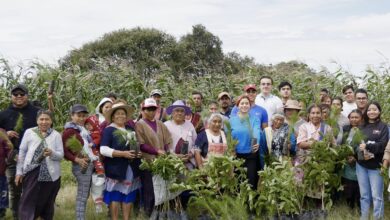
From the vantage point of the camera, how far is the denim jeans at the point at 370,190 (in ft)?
22.7

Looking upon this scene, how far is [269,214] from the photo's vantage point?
666cm

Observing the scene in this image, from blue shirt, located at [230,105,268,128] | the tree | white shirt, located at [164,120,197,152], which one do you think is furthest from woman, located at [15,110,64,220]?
the tree

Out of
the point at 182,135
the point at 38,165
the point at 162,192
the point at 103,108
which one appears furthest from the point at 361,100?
the point at 38,165

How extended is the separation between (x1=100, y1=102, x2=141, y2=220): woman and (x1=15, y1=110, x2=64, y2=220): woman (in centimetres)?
62

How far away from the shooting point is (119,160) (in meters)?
6.98

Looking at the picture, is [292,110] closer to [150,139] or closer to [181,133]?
[181,133]

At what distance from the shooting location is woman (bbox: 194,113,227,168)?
7027mm

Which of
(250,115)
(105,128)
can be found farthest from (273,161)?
(105,128)

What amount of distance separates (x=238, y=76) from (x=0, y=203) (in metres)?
6.47

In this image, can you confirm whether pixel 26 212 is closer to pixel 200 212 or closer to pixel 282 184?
pixel 200 212

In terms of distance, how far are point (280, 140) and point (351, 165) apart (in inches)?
41.5

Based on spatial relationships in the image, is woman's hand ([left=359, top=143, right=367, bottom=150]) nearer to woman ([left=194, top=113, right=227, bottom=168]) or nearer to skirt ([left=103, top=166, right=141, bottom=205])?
woman ([left=194, top=113, right=227, bottom=168])

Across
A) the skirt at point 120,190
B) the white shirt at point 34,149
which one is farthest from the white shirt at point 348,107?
the white shirt at point 34,149

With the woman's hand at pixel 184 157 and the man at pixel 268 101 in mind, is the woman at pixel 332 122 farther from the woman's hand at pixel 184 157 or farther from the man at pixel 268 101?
the woman's hand at pixel 184 157
